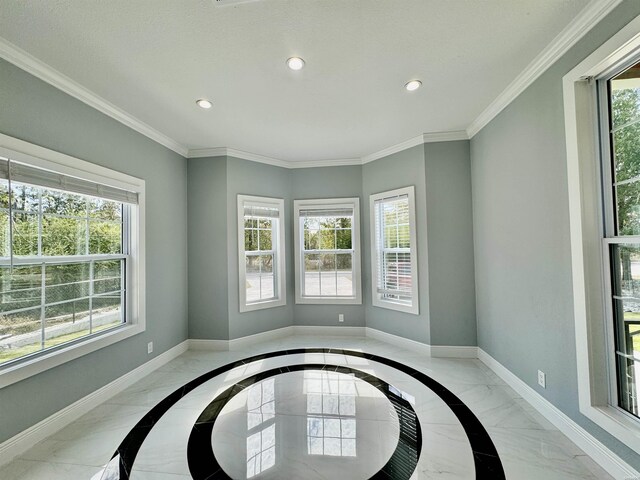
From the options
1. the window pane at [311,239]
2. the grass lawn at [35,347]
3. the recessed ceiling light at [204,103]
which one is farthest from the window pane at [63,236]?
the window pane at [311,239]

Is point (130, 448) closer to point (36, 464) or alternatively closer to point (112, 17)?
point (36, 464)

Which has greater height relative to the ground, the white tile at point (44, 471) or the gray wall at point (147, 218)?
the gray wall at point (147, 218)

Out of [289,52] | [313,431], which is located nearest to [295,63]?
[289,52]

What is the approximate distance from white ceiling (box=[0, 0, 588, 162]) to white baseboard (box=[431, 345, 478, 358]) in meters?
2.67

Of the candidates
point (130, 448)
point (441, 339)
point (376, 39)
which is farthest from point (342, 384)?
point (376, 39)

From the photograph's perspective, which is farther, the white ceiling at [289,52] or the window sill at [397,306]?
the window sill at [397,306]

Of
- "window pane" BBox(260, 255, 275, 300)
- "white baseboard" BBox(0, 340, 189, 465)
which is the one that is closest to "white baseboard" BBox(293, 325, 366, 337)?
"window pane" BBox(260, 255, 275, 300)

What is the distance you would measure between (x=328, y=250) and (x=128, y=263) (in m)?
2.58

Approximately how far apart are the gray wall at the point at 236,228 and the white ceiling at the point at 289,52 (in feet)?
3.28

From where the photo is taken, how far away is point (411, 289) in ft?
11.5

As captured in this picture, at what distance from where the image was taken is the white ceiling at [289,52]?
1.54 metres

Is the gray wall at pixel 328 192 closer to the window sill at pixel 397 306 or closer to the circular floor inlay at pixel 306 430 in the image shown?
the window sill at pixel 397 306

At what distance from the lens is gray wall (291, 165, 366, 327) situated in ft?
13.5

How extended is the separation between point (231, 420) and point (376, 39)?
117 inches
